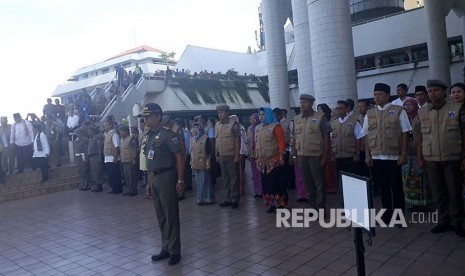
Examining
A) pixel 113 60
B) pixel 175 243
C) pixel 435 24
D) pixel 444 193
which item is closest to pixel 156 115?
pixel 175 243

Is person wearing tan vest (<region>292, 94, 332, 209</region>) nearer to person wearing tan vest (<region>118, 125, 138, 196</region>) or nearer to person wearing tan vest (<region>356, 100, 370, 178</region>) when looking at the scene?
person wearing tan vest (<region>356, 100, 370, 178</region>)

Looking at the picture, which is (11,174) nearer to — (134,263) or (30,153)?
(30,153)

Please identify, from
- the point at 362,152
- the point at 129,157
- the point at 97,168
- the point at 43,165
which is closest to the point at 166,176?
the point at 362,152

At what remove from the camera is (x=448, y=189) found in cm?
456

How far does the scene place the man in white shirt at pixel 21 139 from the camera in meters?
11.4

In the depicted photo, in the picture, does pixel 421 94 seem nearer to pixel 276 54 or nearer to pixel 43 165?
pixel 276 54

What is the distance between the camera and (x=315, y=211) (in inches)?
239

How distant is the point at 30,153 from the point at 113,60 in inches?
2101

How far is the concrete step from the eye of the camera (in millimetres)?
10820

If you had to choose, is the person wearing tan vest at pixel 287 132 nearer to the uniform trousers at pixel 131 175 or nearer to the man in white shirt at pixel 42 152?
the uniform trousers at pixel 131 175

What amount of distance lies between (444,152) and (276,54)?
34.7ft

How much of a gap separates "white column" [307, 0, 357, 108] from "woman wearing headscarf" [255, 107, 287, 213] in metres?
1.91

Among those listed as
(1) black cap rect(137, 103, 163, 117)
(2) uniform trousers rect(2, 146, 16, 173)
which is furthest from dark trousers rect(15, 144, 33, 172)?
(1) black cap rect(137, 103, 163, 117)

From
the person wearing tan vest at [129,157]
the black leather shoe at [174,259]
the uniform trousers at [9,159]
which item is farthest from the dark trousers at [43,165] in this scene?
the black leather shoe at [174,259]
